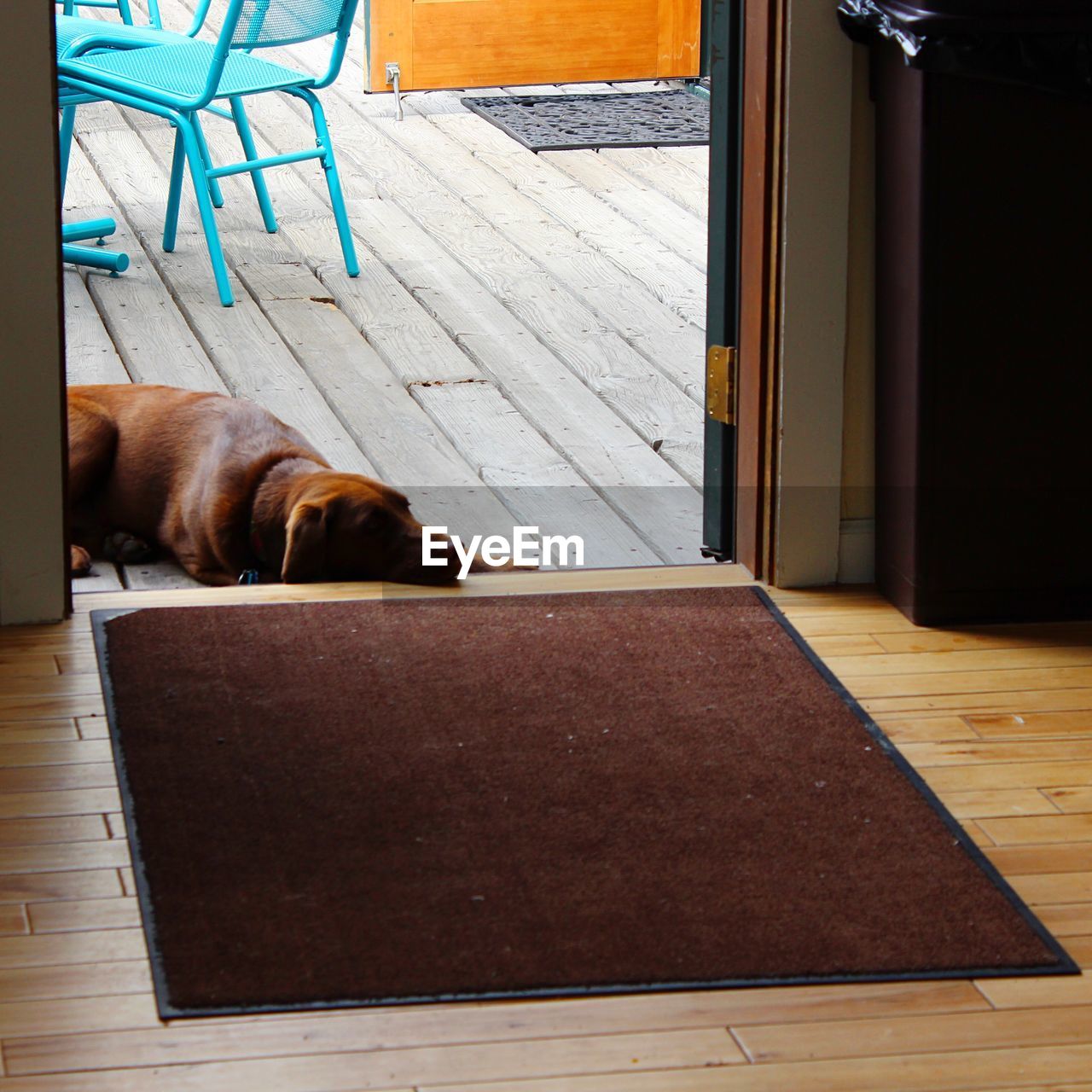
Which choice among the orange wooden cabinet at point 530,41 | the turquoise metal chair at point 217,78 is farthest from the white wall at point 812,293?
the orange wooden cabinet at point 530,41

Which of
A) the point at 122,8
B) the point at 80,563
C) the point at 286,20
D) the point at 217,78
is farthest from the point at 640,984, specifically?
the point at 122,8

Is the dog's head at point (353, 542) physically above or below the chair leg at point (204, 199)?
below

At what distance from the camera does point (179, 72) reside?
4320mm

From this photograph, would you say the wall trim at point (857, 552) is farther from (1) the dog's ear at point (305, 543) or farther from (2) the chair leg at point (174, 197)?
(2) the chair leg at point (174, 197)

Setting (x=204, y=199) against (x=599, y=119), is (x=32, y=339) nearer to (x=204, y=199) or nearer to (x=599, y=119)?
(x=204, y=199)

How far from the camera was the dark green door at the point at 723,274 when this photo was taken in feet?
8.76

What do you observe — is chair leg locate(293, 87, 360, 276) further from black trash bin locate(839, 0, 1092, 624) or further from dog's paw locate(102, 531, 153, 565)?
black trash bin locate(839, 0, 1092, 624)

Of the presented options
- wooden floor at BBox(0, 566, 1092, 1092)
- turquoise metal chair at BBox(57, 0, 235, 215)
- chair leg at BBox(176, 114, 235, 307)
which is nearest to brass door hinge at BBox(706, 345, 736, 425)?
wooden floor at BBox(0, 566, 1092, 1092)

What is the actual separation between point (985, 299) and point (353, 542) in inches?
39.8

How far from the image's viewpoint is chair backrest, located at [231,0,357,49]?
4168mm

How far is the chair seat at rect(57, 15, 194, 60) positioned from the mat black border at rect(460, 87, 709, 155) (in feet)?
4.92

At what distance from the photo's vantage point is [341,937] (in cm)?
168

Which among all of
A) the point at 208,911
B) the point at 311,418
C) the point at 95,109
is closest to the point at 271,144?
the point at 95,109

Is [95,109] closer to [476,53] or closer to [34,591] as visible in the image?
[476,53]
